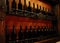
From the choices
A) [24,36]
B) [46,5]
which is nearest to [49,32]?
[46,5]

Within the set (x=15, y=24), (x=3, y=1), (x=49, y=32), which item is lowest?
(x=49, y=32)

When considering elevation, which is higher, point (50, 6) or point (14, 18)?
point (50, 6)

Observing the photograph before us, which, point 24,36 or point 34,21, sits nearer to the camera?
point 24,36

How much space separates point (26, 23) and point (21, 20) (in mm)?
135

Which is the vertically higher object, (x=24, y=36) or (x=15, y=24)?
(x=15, y=24)

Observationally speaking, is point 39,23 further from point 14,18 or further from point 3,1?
point 3,1

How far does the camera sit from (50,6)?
9.74 feet

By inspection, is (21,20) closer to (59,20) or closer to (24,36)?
(24,36)

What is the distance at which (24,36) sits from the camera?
Answer: 1.83 meters

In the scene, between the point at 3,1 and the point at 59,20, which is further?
the point at 59,20

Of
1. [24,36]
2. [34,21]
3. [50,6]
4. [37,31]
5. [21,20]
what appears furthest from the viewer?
[50,6]

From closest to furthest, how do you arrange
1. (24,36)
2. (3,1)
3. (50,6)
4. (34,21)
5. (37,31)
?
(3,1) → (24,36) → (37,31) → (34,21) → (50,6)

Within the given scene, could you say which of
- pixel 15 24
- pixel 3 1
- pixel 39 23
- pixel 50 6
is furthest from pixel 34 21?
pixel 3 1

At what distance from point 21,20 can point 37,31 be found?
0.37 metres
